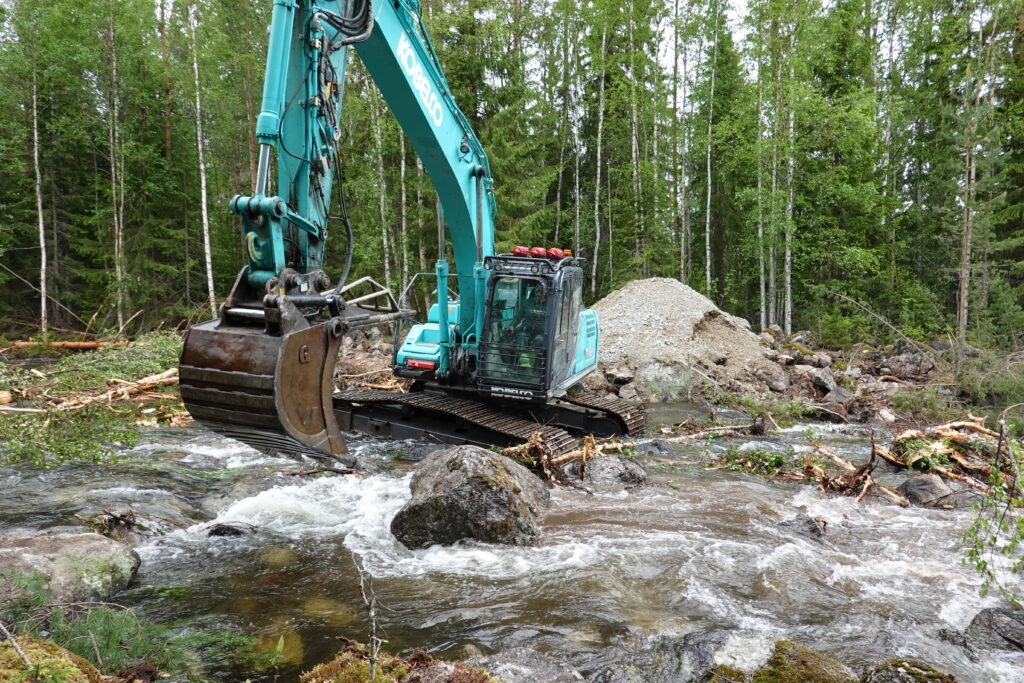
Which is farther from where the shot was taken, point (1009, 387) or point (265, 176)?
point (1009, 387)

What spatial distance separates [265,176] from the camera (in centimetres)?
388

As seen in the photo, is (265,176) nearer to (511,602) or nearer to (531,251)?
(511,602)

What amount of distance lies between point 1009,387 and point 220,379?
36.6ft

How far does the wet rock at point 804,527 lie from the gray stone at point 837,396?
6.21 m

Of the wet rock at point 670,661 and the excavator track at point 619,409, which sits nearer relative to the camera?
the wet rock at point 670,661

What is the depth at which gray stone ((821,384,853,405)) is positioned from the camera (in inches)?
438

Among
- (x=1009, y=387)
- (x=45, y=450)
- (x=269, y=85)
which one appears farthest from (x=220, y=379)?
(x=1009, y=387)

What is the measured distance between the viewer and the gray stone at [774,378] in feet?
41.3

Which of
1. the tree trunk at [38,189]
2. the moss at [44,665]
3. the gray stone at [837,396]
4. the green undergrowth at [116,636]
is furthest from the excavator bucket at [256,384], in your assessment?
the tree trunk at [38,189]

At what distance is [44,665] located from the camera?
A: 2.28m

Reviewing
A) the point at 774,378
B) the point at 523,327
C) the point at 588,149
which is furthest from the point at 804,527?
the point at 588,149

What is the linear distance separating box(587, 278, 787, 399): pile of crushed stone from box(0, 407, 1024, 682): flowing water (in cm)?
558

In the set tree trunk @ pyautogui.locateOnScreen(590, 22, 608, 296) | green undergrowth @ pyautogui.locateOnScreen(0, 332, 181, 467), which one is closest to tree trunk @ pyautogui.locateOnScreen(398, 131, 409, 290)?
tree trunk @ pyautogui.locateOnScreen(590, 22, 608, 296)

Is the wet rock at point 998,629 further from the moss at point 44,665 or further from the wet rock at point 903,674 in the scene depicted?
the moss at point 44,665
